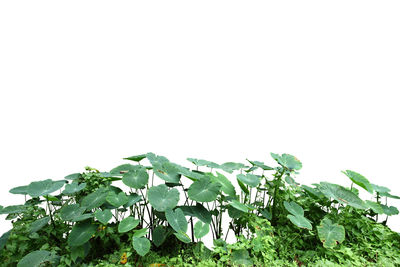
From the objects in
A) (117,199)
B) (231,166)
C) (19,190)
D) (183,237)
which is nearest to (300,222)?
(231,166)

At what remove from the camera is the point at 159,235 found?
3076mm

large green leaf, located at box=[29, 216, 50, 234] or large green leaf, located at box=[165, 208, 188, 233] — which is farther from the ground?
large green leaf, located at box=[165, 208, 188, 233]

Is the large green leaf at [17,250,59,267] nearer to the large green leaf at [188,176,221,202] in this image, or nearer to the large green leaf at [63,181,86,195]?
the large green leaf at [63,181,86,195]

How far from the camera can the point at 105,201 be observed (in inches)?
123

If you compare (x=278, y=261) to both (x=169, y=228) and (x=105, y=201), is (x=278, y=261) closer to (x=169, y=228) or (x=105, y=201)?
(x=169, y=228)

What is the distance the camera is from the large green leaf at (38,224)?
307cm

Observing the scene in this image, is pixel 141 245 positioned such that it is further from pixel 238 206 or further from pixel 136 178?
pixel 238 206

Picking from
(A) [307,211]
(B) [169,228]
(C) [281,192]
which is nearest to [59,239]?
(B) [169,228]

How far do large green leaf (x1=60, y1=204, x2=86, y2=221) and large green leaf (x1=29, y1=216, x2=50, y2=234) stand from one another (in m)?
0.25

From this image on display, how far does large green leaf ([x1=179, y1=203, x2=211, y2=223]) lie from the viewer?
314cm

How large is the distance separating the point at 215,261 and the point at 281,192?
39.9 inches

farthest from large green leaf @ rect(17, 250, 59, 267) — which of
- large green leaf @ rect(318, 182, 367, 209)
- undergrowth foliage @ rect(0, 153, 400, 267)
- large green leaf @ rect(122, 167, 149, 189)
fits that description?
large green leaf @ rect(318, 182, 367, 209)

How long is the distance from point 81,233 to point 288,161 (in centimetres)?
205

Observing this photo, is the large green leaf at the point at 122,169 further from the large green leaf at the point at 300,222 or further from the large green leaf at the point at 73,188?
the large green leaf at the point at 300,222
